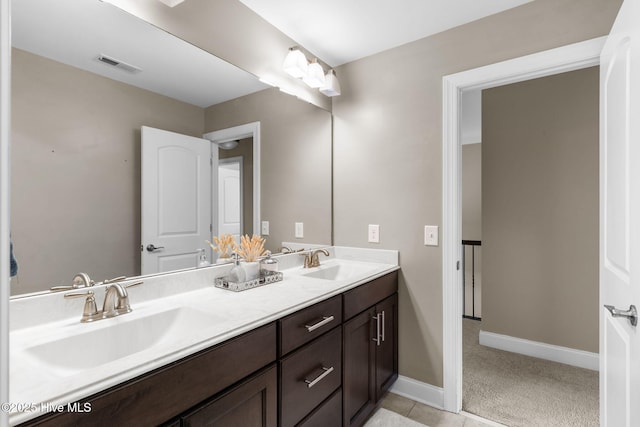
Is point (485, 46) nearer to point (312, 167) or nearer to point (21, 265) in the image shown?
point (312, 167)

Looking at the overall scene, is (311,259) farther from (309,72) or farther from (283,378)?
(309,72)

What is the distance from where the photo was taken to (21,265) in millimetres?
1041

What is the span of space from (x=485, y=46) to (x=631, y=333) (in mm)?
1610

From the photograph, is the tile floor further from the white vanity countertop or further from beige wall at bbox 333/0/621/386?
the white vanity countertop

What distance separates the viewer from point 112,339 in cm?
106

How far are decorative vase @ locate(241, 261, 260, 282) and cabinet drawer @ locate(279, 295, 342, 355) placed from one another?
1.31 ft

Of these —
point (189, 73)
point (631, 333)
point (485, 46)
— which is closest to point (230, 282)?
point (189, 73)

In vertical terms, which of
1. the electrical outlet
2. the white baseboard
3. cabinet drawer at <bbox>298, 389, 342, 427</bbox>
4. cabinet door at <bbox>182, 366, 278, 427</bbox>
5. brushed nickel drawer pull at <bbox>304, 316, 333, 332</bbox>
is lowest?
the white baseboard

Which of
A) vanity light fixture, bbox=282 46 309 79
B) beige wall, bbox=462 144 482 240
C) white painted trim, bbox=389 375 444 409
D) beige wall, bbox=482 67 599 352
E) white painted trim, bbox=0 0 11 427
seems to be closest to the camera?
white painted trim, bbox=0 0 11 427

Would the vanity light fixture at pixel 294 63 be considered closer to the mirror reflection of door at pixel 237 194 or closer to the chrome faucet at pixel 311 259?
the mirror reflection of door at pixel 237 194

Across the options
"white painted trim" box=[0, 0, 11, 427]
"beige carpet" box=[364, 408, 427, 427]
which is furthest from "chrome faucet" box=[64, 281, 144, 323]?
"beige carpet" box=[364, 408, 427, 427]

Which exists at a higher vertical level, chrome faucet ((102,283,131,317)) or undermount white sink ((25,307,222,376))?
chrome faucet ((102,283,131,317))

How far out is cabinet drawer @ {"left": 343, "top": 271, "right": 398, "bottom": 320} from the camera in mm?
1653

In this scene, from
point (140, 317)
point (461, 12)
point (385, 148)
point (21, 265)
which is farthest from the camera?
point (385, 148)
